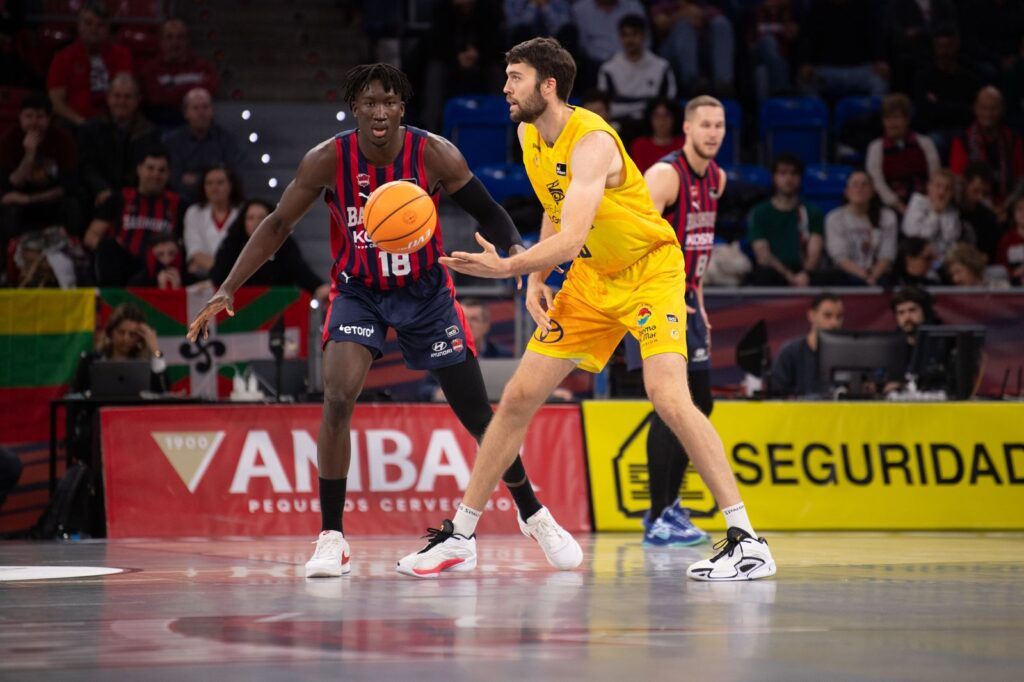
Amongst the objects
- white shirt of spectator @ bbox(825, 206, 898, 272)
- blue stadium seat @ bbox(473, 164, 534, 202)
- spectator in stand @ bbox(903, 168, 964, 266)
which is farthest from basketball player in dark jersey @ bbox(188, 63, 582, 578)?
spectator in stand @ bbox(903, 168, 964, 266)

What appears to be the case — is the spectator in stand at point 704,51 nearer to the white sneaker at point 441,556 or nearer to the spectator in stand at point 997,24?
the spectator in stand at point 997,24

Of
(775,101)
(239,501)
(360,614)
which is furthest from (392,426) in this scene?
(775,101)

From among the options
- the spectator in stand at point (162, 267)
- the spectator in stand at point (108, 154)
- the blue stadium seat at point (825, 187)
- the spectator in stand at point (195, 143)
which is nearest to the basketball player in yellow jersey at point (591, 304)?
the spectator in stand at point (162, 267)

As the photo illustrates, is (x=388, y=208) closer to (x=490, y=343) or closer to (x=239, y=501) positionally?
(x=239, y=501)

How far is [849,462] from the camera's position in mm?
10453

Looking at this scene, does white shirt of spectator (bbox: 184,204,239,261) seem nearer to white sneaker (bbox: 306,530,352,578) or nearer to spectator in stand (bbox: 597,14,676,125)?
spectator in stand (bbox: 597,14,676,125)

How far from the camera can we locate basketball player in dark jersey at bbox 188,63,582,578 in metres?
6.53

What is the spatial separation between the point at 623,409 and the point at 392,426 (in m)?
1.63

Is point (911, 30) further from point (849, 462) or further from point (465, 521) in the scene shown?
point (465, 521)

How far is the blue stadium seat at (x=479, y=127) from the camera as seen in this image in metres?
15.0

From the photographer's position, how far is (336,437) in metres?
6.59

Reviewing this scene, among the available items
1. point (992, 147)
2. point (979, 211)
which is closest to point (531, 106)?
point (979, 211)

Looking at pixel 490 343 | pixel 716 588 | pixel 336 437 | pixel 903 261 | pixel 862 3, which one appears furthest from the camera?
pixel 862 3

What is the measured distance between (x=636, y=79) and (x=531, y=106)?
9161 millimetres
